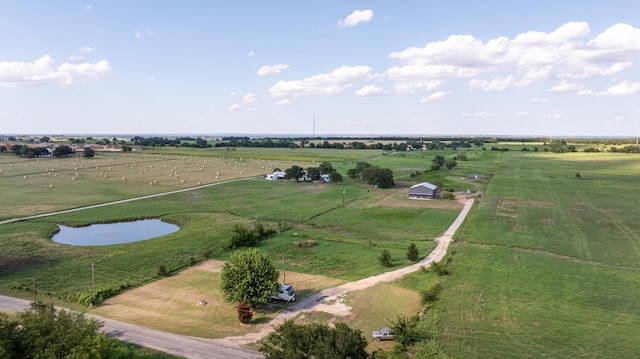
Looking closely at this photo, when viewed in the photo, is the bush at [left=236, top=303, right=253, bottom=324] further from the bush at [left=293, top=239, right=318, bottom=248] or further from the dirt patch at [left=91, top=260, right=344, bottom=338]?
the bush at [left=293, top=239, right=318, bottom=248]

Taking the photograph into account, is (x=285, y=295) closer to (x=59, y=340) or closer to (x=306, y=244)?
(x=306, y=244)

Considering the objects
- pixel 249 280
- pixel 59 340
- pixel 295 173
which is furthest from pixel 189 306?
pixel 295 173

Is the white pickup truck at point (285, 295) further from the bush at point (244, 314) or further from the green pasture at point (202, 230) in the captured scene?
the green pasture at point (202, 230)

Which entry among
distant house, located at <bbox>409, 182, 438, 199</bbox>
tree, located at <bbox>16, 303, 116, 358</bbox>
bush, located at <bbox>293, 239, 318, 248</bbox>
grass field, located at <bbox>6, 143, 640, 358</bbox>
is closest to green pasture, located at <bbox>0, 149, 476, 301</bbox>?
grass field, located at <bbox>6, 143, 640, 358</bbox>

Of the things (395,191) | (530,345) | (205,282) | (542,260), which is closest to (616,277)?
(542,260)

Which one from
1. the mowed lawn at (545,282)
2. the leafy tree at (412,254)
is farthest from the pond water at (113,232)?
the mowed lawn at (545,282)
